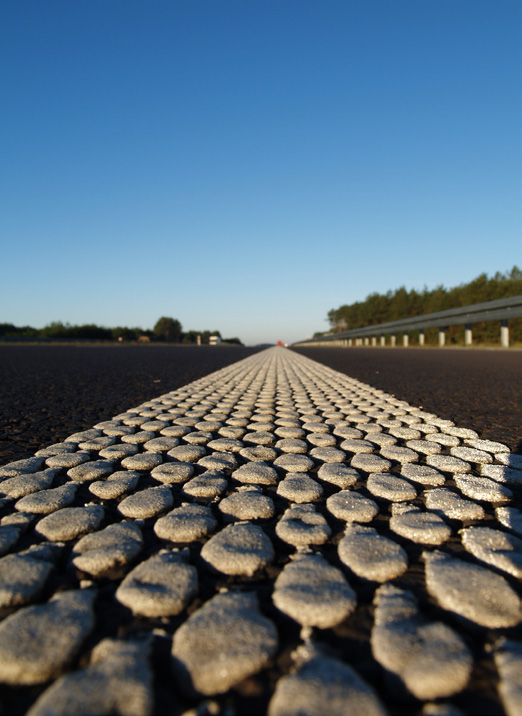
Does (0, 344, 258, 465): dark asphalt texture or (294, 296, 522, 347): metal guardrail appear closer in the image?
(0, 344, 258, 465): dark asphalt texture

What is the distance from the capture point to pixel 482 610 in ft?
3.18

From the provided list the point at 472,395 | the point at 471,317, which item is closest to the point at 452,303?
the point at 471,317

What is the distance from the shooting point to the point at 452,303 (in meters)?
35.2

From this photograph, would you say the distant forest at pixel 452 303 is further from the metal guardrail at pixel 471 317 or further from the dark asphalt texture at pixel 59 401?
the dark asphalt texture at pixel 59 401

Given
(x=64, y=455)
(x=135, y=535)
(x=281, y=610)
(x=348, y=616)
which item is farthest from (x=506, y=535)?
(x=64, y=455)

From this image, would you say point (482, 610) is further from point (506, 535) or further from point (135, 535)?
point (135, 535)

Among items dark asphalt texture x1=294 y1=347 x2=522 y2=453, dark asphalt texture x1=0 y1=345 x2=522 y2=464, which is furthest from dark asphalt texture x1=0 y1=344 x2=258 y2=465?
dark asphalt texture x1=294 y1=347 x2=522 y2=453

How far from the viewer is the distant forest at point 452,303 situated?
2522 centimetres

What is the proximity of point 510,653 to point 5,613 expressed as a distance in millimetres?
1142

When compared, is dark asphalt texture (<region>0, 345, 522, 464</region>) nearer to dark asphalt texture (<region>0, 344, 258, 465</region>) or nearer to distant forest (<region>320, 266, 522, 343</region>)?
dark asphalt texture (<region>0, 344, 258, 465</region>)

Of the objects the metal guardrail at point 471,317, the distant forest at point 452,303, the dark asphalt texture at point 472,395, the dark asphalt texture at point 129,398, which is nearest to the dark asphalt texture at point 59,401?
the dark asphalt texture at point 129,398

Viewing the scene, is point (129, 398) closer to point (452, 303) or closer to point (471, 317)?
point (471, 317)

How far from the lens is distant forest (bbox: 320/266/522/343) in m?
25.2

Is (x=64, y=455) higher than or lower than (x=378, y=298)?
lower
